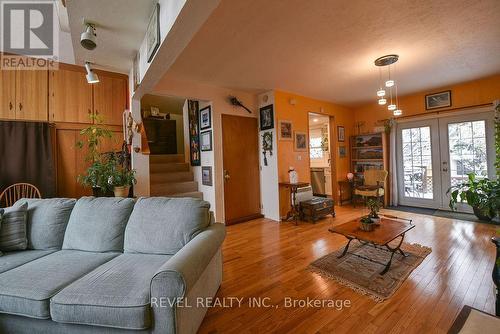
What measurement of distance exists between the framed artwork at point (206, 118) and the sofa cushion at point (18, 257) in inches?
111

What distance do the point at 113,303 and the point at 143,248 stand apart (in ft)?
2.04

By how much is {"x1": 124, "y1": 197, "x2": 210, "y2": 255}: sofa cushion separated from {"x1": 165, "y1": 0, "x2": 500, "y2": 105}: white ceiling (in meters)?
1.77

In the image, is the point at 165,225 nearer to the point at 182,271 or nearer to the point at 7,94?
the point at 182,271

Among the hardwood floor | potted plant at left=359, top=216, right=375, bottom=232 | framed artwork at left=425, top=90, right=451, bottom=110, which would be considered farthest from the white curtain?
potted plant at left=359, top=216, right=375, bottom=232

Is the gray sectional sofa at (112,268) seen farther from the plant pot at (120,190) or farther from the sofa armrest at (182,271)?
the plant pot at (120,190)

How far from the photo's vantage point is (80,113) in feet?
10.3

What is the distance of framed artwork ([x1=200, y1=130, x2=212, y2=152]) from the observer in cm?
403

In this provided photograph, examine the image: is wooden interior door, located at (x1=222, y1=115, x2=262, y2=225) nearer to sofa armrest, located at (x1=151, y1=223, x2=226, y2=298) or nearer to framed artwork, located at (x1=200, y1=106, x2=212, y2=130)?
framed artwork, located at (x1=200, y1=106, x2=212, y2=130)

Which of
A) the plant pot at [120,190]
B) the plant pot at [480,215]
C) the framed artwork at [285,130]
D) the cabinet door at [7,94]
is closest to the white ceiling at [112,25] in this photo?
the cabinet door at [7,94]

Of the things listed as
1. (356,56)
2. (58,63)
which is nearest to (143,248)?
(58,63)

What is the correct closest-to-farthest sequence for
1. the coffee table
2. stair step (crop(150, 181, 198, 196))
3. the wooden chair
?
the coffee table
the wooden chair
stair step (crop(150, 181, 198, 196))

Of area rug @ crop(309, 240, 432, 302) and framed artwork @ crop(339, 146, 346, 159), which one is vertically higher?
framed artwork @ crop(339, 146, 346, 159)

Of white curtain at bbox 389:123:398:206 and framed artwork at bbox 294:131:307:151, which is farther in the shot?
white curtain at bbox 389:123:398:206

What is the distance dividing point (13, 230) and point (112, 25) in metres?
1.99
